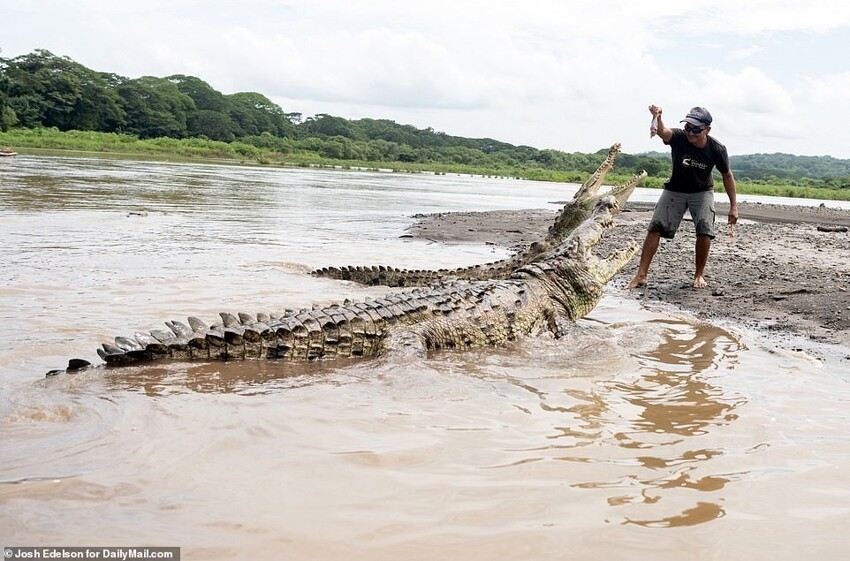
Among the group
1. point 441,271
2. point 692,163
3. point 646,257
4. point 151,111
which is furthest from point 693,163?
point 151,111

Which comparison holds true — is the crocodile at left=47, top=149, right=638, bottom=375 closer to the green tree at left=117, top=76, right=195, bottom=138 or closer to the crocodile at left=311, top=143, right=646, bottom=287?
the crocodile at left=311, top=143, right=646, bottom=287

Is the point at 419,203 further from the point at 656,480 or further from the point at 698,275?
the point at 656,480

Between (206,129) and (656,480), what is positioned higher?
(206,129)

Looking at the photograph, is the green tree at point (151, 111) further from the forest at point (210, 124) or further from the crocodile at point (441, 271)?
the crocodile at point (441, 271)

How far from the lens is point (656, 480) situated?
8.27 feet

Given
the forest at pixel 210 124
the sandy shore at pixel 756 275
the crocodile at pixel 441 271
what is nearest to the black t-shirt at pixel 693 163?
the crocodile at pixel 441 271

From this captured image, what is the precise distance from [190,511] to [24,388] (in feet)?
5.53

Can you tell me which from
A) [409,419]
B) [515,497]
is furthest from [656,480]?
[409,419]

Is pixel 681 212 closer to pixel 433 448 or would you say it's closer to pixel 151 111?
pixel 433 448

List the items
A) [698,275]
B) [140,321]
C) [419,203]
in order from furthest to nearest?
[419,203] < [698,275] < [140,321]

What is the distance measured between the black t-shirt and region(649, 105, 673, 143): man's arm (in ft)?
0.25

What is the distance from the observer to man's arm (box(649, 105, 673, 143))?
6533 mm

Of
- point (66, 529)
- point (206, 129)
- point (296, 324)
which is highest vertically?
point (206, 129)

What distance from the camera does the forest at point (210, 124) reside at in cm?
6253
